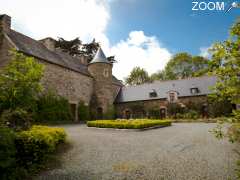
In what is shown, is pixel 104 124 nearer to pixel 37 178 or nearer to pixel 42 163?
pixel 42 163

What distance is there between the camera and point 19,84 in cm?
562

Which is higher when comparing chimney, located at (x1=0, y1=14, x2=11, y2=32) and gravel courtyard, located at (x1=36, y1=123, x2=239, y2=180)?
chimney, located at (x1=0, y1=14, x2=11, y2=32)

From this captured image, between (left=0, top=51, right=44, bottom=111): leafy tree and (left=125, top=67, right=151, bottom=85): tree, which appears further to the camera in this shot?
(left=125, top=67, right=151, bottom=85): tree

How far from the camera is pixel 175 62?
42.3m

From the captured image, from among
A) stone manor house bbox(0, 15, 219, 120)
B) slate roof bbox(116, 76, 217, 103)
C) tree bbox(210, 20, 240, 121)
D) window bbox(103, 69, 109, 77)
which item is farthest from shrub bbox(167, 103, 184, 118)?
tree bbox(210, 20, 240, 121)

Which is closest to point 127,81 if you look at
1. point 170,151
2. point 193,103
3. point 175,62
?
point 175,62

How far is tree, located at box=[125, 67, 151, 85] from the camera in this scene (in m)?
48.3

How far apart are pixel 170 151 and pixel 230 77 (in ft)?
16.7

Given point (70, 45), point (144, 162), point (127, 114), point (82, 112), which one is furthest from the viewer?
point (70, 45)

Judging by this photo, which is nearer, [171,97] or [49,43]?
[49,43]

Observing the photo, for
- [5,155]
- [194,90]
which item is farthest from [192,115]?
[5,155]

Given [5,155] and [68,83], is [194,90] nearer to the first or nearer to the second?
[68,83]

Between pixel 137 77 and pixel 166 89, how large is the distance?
67.2ft

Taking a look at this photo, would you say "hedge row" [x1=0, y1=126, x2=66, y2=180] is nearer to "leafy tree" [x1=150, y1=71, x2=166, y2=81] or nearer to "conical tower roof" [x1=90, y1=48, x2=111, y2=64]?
"conical tower roof" [x1=90, y1=48, x2=111, y2=64]
